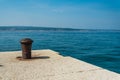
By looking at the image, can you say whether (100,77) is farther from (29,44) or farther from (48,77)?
(29,44)

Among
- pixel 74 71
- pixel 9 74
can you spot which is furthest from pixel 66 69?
pixel 9 74

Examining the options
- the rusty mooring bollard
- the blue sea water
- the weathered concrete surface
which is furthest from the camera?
the blue sea water

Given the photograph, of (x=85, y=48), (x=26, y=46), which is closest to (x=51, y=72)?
(x=26, y=46)

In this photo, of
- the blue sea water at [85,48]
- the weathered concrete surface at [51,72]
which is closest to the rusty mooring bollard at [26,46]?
the weathered concrete surface at [51,72]

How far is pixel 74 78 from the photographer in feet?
20.8

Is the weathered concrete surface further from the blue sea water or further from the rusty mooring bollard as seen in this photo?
the blue sea water

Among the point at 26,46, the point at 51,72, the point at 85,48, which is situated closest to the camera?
the point at 51,72

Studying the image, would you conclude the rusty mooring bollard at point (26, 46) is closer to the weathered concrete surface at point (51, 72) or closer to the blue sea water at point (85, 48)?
the weathered concrete surface at point (51, 72)

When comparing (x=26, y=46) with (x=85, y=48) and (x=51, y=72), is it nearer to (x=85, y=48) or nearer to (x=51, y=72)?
(x=51, y=72)

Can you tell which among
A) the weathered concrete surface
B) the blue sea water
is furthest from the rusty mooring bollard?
the blue sea water

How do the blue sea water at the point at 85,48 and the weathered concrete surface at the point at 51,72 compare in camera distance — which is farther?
the blue sea water at the point at 85,48

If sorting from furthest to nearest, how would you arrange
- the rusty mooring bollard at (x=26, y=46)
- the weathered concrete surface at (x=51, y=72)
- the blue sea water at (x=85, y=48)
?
1. the blue sea water at (x=85, y=48)
2. the rusty mooring bollard at (x=26, y=46)
3. the weathered concrete surface at (x=51, y=72)

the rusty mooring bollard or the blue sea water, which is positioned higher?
the rusty mooring bollard

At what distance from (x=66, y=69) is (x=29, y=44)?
2.80 meters
